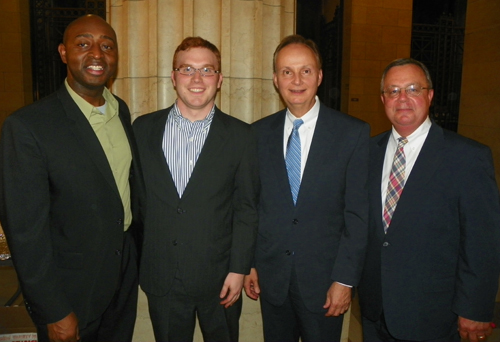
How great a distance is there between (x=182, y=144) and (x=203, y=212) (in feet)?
1.31

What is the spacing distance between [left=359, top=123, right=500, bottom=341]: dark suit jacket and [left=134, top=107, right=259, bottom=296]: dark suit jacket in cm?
82

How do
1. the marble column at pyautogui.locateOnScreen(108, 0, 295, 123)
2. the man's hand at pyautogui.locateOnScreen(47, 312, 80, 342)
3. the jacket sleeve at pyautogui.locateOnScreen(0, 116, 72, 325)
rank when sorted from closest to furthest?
the jacket sleeve at pyautogui.locateOnScreen(0, 116, 72, 325) < the man's hand at pyautogui.locateOnScreen(47, 312, 80, 342) < the marble column at pyautogui.locateOnScreen(108, 0, 295, 123)

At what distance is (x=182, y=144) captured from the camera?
233 cm

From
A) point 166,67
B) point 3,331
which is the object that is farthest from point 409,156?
point 3,331

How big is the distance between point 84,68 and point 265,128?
108 cm

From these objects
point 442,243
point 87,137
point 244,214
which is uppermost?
point 87,137

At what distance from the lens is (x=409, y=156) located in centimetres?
243

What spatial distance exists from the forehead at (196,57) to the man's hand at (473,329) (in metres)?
2.00

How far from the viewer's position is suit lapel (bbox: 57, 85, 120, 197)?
2104mm

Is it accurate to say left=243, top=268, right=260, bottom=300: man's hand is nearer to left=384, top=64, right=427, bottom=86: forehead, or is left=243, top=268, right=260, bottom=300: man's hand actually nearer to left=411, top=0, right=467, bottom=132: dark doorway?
left=384, top=64, right=427, bottom=86: forehead

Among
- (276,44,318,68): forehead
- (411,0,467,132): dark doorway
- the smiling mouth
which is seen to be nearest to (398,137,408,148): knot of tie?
(276,44,318,68): forehead

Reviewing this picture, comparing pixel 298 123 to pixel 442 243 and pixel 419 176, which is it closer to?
Result: pixel 419 176

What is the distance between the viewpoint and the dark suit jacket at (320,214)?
7.67 feet

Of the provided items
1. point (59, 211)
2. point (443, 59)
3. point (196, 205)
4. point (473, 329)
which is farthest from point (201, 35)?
point (443, 59)
